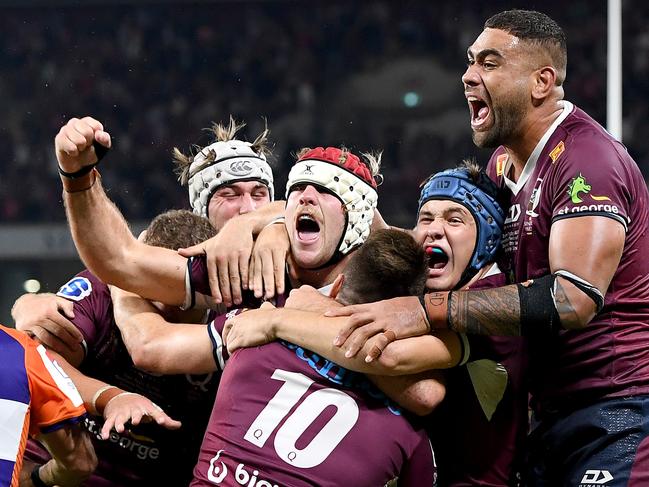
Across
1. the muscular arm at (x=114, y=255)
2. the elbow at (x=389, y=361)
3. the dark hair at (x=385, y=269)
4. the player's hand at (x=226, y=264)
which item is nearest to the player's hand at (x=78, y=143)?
the muscular arm at (x=114, y=255)

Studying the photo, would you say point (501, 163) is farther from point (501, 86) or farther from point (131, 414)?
point (131, 414)

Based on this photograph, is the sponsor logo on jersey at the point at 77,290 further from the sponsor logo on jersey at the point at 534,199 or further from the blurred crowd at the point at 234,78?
the blurred crowd at the point at 234,78

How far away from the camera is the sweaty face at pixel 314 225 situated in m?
3.71

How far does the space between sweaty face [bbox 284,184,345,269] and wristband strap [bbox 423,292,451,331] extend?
0.66m

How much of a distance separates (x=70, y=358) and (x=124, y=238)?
0.49m

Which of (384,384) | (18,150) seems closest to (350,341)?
(384,384)

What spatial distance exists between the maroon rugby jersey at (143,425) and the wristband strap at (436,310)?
3.46ft

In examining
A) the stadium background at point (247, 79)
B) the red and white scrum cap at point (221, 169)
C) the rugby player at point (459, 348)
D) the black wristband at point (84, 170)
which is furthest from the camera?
the stadium background at point (247, 79)

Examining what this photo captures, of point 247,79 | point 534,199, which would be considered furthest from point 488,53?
point 247,79

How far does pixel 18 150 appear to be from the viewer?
12344mm

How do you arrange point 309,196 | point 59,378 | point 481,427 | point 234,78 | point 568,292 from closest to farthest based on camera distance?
point 59,378, point 568,292, point 481,427, point 309,196, point 234,78

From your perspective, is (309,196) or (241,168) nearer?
(309,196)

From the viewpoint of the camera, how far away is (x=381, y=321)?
10.1ft

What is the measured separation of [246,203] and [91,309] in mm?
1055
